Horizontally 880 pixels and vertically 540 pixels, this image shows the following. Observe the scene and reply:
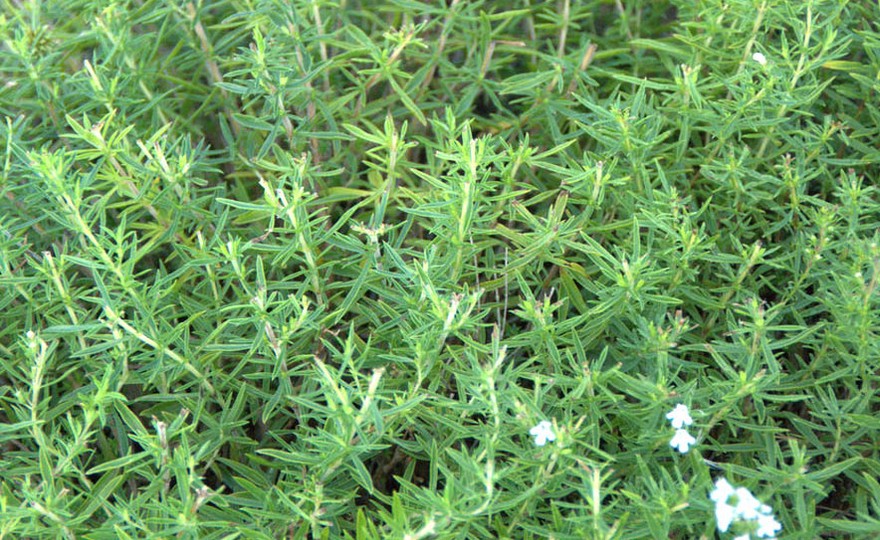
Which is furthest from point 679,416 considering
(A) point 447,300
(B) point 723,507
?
(A) point 447,300

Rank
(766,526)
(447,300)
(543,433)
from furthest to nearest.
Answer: (447,300), (543,433), (766,526)

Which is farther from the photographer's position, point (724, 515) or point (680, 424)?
point (680, 424)

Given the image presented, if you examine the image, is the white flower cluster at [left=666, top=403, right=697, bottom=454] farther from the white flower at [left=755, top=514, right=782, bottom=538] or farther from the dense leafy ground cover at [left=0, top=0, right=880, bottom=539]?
the white flower at [left=755, top=514, right=782, bottom=538]

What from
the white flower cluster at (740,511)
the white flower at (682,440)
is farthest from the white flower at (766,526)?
the white flower at (682,440)

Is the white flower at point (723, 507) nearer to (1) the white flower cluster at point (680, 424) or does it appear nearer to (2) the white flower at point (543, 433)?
(1) the white flower cluster at point (680, 424)

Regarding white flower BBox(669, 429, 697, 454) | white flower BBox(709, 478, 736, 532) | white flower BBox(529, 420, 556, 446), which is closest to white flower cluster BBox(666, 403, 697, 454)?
white flower BBox(669, 429, 697, 454)

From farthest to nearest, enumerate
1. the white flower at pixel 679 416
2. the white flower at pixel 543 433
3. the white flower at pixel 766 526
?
the white flower at pixel 679 416 < the white flower at pixel 543 433 < the white flower at pixel 766 526

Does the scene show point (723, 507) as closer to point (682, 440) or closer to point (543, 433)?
point (682, 440)

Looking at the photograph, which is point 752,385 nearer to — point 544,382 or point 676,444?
point 676,444
